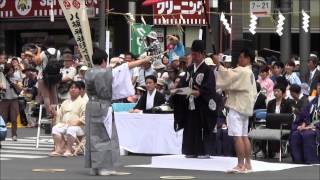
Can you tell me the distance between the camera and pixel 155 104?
1552cm

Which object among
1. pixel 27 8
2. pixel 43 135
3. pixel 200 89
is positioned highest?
pixel 27 8

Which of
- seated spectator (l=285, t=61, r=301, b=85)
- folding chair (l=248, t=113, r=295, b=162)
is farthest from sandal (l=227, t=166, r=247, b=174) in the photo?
seated spectator (l=285, t=61, r=301, b=85)

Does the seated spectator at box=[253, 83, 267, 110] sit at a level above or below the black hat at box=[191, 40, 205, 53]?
below

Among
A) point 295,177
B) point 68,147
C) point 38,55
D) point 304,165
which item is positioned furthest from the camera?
point 38,55

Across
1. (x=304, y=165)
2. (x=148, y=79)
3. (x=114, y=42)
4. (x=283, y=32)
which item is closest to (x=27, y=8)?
(x=114, y=42)

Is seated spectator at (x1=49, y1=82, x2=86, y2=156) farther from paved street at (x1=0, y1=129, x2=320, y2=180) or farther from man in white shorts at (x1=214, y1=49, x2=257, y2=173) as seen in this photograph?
man in white shorts at (x1=214, y1=49, x2=257, y2=173)

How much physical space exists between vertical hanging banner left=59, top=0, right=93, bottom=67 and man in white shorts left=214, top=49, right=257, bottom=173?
5382mm

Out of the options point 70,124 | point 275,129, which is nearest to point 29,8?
point 70,124

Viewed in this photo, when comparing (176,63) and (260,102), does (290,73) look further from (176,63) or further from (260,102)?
(260,102)

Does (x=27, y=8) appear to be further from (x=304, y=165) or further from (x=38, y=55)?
(x=304, y=165)

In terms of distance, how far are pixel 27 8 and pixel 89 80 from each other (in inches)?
892

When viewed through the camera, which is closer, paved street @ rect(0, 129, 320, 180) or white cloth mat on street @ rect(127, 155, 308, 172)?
paved street @ rect(0, 129, 320, 180)

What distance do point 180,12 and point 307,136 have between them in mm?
17243

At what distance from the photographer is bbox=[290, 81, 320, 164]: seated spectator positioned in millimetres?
13758
